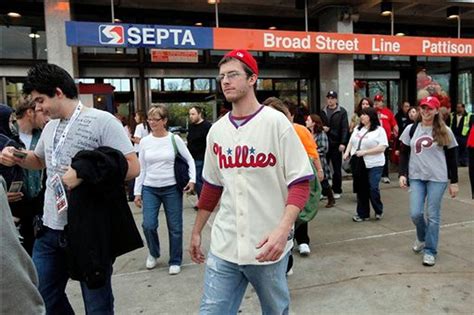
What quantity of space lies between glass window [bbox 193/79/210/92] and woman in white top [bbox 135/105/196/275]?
22.4 feet

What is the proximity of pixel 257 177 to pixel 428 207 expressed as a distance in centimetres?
303

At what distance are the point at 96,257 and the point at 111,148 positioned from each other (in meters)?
0.59

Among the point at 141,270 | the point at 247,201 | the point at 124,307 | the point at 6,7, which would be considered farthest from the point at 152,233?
the point at 6,7

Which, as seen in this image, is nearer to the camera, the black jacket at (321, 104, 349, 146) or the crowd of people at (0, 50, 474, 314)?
the crowd of people at (0, 50, 474, 314)

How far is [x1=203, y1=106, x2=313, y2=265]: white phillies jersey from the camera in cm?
220

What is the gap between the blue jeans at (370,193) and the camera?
246 inches

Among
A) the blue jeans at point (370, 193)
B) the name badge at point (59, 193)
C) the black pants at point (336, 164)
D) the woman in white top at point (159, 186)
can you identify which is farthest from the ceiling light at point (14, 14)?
the name badge at point (59, 193)

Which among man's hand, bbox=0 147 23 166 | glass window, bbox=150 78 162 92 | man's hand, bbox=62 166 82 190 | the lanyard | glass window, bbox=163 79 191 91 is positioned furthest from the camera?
glass window, bbox=163 79 191 91

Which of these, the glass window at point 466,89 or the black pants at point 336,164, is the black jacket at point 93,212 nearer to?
the black pants at point 336,164

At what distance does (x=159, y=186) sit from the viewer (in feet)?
14.7

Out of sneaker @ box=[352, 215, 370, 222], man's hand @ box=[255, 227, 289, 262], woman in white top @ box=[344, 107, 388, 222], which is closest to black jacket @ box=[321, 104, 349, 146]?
woman in white top @ box=[344, 107, 388, 222]

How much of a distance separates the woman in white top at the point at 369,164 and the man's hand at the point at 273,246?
14.7 ft

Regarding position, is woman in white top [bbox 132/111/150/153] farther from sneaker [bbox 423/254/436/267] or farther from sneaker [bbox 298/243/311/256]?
sneaker [bbox 423/254/436/267]

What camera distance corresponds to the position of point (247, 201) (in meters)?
2.21
